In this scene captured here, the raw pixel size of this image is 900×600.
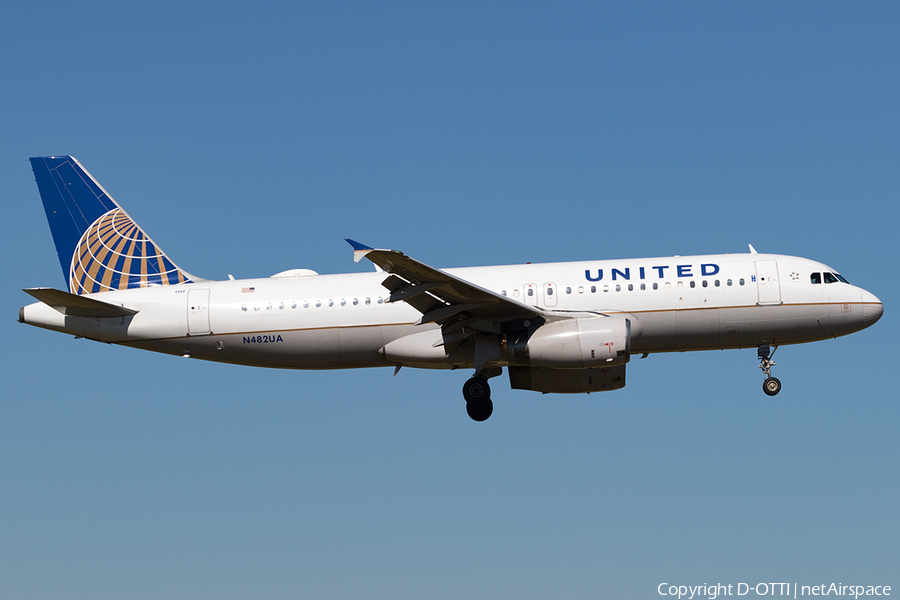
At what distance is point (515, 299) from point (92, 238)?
1476 centimetres

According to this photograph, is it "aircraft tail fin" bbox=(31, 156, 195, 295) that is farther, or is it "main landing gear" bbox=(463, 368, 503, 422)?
"aircraft tail fin" bbox=(31, 156, 195, 295)

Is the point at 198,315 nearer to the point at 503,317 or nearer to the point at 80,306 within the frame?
the point at 80,306

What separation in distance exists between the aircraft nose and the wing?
32.8 feet

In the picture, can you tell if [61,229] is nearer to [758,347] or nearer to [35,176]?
[35,176]

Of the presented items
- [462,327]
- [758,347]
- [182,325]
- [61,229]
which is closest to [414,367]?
[462,327]

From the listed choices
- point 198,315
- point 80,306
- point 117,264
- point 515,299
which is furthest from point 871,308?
point 117,264

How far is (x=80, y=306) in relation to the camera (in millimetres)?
29422

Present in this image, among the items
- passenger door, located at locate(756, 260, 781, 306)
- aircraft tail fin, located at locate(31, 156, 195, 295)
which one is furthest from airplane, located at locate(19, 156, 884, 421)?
aircraft tail fin, located at locate(31, 156, 195, 295)

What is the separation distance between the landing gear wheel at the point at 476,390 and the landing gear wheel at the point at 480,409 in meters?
0.08

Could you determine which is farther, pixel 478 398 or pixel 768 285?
pixel 478 398

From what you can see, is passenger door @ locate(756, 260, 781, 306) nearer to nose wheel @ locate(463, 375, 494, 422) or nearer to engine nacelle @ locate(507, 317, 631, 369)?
engine nacelle @ locate(507, 317, 631, 369)

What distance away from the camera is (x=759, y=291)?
2884 centimetres

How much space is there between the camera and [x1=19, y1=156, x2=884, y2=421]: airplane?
28.0m

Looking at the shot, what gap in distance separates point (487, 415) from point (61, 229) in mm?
15968
